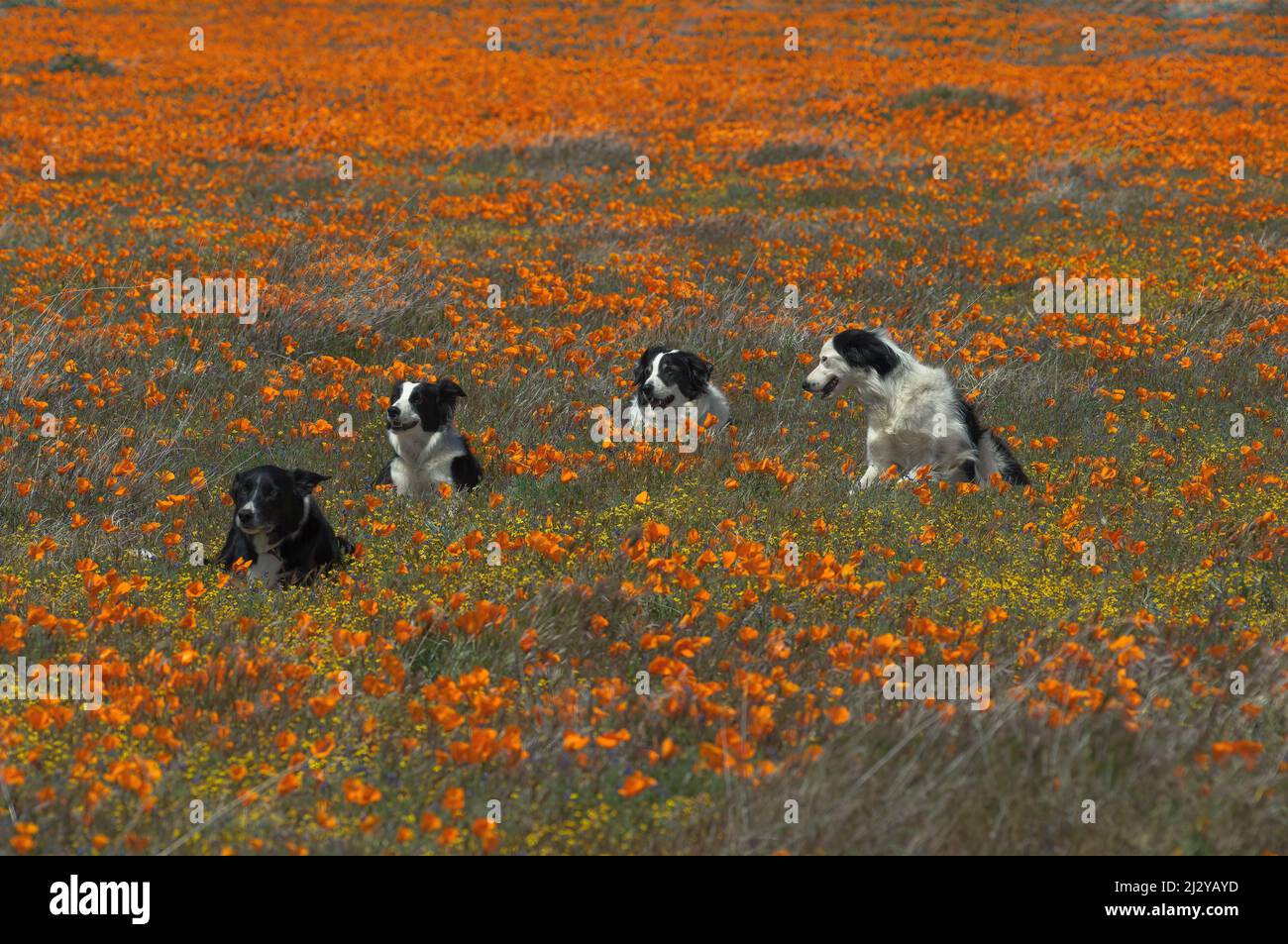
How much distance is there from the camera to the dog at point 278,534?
594 cm

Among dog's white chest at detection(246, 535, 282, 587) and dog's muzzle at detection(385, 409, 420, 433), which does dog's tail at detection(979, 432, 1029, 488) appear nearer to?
dog's muzzle at detection(385, 409, 420, 433)

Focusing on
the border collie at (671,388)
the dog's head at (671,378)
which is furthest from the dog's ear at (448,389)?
the dog's head at (671,378)

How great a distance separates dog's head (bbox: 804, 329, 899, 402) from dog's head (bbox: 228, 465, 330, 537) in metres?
3.45

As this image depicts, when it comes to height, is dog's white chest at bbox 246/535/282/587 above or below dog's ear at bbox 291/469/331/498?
below

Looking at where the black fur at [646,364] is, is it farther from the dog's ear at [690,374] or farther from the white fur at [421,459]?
the white fur at [421,459]

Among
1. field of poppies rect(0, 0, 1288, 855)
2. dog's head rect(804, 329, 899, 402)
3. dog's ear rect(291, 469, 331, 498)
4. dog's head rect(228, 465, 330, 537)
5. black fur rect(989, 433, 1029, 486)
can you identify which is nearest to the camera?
field of poppies rect(0, 0, 1288, 855)

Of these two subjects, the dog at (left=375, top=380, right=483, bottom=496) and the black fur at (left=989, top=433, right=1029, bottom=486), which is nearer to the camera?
the dog at (left=375, top=380, right=483, bottom=496)

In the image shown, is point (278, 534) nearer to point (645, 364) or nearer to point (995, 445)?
point (645, 364)

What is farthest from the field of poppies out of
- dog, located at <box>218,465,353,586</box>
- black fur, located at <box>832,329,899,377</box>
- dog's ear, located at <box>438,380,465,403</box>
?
black fur, located at <box>832,329,899,377</box>

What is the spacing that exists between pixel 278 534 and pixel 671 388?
3.15 m

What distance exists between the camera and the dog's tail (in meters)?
7.73

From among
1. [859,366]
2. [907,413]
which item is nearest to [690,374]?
[859,366]
